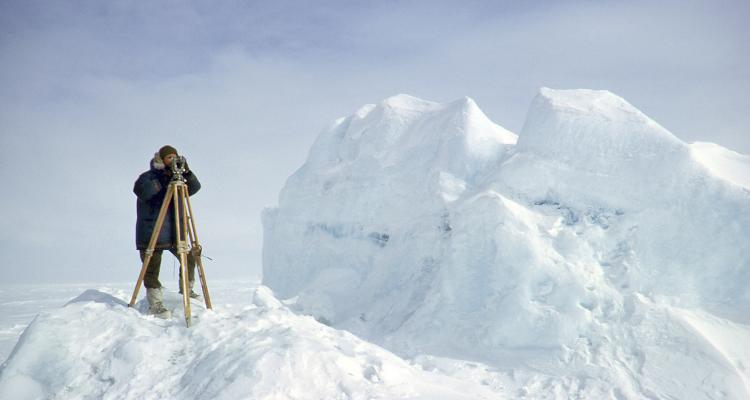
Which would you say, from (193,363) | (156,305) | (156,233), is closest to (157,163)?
(156,233)

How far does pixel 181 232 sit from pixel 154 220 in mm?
322

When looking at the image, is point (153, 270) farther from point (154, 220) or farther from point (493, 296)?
point (493, 296)

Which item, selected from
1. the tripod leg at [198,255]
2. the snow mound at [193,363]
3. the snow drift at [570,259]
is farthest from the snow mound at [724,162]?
the tripod leg at [198,255]

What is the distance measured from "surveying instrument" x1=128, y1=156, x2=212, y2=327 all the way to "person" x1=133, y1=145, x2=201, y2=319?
0.08 m

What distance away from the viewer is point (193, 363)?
4.29 metres

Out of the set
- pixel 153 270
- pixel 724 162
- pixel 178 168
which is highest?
pixel 724 162

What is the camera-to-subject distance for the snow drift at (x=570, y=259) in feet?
22.8

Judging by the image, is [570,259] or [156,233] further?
[570,259]

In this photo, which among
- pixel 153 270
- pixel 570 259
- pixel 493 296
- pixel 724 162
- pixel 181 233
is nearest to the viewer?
pixel 153 270

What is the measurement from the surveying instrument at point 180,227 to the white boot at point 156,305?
15cm

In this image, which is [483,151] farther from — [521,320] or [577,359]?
[577,359]

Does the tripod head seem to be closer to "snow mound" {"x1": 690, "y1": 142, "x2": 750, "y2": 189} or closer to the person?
the person

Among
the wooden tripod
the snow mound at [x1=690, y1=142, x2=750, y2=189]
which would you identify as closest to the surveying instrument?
the wooden tripod

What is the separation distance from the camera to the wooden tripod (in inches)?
194
